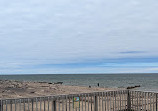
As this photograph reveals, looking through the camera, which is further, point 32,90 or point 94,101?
point 32,90

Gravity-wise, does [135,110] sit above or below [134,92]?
below

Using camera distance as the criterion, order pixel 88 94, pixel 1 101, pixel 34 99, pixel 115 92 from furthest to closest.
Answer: pixel 115 92
pixel 88 94
pixel 34 99
pixel 1 101

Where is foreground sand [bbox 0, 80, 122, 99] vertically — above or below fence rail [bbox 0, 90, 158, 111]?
below

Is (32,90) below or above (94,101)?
below

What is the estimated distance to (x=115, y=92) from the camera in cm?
888

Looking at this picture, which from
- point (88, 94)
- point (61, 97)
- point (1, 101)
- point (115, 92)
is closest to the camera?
point (1, 101)

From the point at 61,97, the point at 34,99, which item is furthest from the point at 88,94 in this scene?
the point at 34,99

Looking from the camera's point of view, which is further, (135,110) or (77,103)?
(135,110)

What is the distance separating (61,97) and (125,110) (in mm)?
3679

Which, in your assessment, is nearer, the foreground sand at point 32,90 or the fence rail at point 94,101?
the fence rail at point 94,101

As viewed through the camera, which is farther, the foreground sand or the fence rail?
the foreground sand

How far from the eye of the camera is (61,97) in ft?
24.1

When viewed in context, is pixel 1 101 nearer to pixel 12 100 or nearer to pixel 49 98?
pixel 12 100

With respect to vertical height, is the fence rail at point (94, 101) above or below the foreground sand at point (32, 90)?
above
